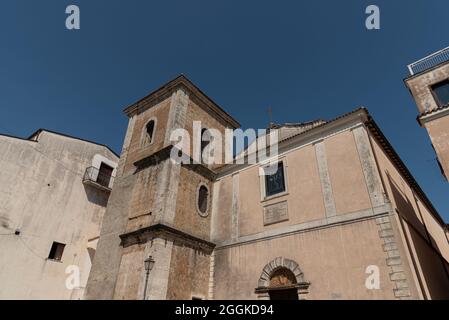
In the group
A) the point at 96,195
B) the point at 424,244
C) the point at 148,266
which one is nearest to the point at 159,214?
the point at 148,266

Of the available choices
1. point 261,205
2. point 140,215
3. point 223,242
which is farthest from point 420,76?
point 140,215

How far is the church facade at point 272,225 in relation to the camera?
8102mm

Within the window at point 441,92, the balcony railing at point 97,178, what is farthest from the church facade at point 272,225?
the balcony railing at point 97,178

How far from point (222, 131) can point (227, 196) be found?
492 centimetres

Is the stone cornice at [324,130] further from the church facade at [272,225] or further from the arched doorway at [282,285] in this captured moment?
the arched doorway at [282,285]

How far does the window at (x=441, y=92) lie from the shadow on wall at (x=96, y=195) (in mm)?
18252

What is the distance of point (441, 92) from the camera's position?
35.8 feet

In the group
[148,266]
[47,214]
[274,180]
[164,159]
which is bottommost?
[148,266]

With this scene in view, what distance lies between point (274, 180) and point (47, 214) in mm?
12195

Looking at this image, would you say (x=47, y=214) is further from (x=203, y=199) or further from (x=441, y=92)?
(x=441, y=92)

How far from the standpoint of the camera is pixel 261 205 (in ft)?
36.9

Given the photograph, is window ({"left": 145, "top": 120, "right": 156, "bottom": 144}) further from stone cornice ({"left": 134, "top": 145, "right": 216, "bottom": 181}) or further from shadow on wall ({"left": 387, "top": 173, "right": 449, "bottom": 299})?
shadow on wall ({"left": 387, "top": 173, "right": 449, "bottom": 299})

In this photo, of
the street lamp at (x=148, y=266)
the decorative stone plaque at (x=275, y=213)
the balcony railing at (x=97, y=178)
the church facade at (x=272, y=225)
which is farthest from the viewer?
the balcony railing at (x=97, y=178)

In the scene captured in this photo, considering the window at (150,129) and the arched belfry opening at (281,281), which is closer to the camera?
the arched belfry opening at (281,281)
